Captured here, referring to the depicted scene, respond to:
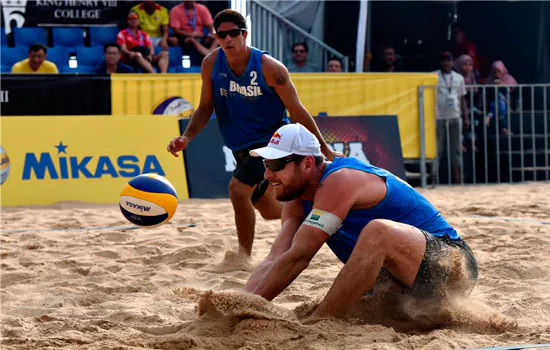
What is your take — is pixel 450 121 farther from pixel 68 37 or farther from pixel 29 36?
pixel 29 36

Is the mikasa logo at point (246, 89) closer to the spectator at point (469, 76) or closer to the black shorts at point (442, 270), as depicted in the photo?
the black shorts at point (442, 270)

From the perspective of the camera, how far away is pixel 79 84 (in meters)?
10.0

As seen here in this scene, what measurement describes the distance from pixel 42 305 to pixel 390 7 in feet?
35.6

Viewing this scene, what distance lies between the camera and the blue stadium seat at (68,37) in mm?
11820

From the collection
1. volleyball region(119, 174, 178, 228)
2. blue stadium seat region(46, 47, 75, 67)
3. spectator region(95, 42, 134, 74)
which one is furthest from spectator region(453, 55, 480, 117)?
volleyball region(119, 174, 178, 228)

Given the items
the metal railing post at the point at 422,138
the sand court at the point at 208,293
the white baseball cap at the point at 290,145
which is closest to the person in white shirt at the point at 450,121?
the metal railing post at the point at 422,138

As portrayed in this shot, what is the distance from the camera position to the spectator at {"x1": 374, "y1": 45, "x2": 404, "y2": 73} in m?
12.5

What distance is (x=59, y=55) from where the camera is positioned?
11469 millimetres

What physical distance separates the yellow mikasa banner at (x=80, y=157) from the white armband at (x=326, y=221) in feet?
20.0

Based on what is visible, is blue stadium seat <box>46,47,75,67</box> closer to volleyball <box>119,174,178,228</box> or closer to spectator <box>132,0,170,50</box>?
spectator <box>132,0,170,50</box>

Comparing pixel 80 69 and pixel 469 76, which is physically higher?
pixel 80 69

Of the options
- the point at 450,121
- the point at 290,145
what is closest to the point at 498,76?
the point at 450,121

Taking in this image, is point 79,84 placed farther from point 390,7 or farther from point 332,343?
point 332,343

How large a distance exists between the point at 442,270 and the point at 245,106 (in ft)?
7.21
